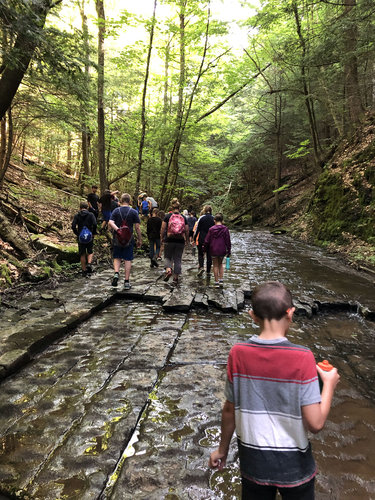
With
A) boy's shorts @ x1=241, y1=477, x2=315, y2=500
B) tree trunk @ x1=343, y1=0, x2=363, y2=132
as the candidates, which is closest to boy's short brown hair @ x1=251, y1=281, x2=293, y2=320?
boy's shorts @ x1=241, y1=477, x2=315, y2=500

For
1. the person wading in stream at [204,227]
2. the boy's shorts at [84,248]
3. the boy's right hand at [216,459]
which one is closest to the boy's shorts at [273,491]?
the boy's right hand at [216,459]

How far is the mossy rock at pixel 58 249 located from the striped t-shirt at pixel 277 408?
8.46m

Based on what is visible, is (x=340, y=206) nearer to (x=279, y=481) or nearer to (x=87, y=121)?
(x=87, y=121)

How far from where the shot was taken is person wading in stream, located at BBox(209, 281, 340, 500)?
148cm

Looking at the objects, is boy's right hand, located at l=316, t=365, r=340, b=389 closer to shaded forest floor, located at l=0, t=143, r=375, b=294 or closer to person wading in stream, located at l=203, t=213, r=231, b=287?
person wading in stream, located at l=203, t=213, r=231, b=287

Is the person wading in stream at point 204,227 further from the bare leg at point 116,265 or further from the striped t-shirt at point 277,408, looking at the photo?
the striped t-shirt at point 277,408

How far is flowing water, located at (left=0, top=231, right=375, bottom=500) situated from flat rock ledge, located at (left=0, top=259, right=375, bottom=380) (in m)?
0.22

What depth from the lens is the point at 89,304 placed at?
20.1 ft

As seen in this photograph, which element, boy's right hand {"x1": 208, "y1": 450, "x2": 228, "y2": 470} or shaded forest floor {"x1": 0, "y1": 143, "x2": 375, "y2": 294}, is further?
shaded forest floor {"x1": 0, "y1": 143, "x2": 375, "y2": 294}

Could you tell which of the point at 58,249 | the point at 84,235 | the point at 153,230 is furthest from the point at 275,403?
the point at 153,230

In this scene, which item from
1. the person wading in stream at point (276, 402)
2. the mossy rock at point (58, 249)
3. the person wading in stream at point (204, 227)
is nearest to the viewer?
the person wading in stream at point (276, 402)

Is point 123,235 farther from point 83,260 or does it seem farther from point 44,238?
point 44,238

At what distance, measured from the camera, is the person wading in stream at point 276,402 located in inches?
58.4

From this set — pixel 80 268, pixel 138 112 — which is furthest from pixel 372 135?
pixel 80 268
